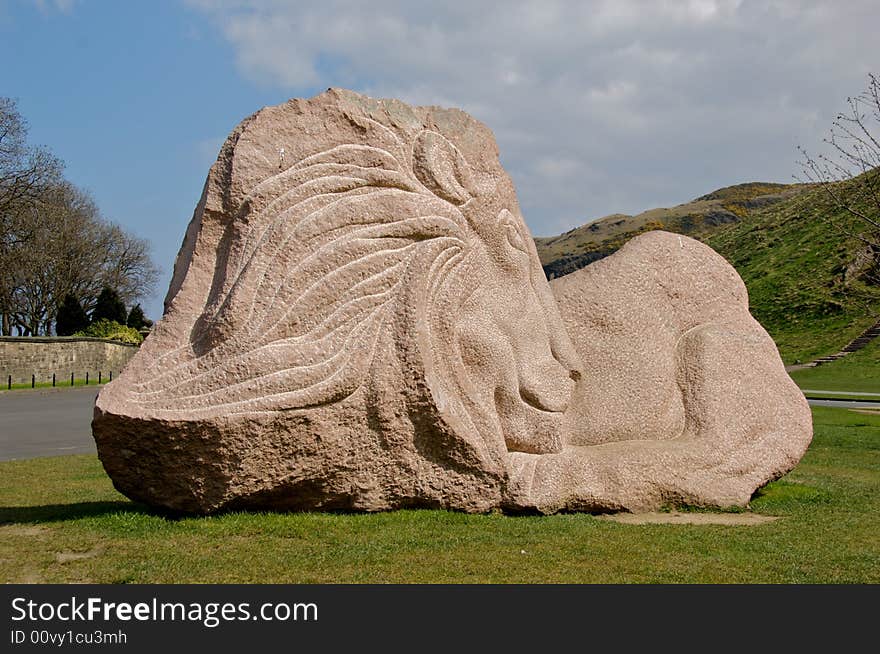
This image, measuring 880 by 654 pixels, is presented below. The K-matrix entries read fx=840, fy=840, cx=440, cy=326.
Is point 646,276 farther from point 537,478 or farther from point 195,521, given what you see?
point 195,521

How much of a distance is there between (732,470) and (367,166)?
11.4 feet

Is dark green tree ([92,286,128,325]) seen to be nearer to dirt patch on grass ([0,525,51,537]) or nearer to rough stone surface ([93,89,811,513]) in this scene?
dirt patch on grass ([0,525,51,537])

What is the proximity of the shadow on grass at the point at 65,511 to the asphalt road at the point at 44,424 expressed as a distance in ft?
13.2

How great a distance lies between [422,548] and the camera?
15.7ft

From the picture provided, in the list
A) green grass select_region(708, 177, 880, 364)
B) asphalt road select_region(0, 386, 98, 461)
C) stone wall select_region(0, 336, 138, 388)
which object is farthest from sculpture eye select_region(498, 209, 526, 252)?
stone wall select_region(0, 336, 138, 388)

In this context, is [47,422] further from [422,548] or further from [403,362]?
[422,548]

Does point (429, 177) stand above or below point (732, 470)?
above

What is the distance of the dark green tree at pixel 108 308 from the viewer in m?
35.9

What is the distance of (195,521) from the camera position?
17.0 ft

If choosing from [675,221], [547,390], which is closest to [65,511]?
[547,390]

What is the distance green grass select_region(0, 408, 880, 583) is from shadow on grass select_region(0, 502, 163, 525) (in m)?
0.02

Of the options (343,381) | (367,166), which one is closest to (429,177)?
(367,166)

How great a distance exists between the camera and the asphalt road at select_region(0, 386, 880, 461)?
11070 mm

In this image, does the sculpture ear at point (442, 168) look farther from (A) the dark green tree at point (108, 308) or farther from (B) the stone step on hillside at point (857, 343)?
(A) the dark green tree at point (108, 308)
